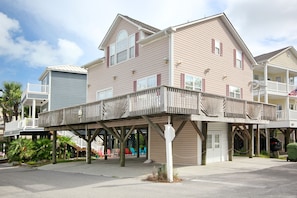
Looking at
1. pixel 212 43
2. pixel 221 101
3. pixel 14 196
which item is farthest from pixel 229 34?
pixel 14 196

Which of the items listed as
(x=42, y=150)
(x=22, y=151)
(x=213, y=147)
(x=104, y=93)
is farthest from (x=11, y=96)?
(x=213, y=147)

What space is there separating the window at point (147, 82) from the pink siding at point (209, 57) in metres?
1.57

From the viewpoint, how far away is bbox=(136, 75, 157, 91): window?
18277 millimetres

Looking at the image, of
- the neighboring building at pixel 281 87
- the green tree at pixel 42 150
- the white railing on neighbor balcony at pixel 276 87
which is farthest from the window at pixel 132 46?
the white railing on neighbor balcony at pixel 276 87

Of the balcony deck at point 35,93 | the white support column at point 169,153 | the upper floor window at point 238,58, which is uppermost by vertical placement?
the upper floor window at point 238,58

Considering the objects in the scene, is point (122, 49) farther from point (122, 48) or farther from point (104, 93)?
point (104, 93)

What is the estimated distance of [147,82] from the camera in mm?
18797

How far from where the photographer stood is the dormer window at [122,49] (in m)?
20.3

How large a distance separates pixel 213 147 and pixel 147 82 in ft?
18.0

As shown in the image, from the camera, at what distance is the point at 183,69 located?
17719 millimetres

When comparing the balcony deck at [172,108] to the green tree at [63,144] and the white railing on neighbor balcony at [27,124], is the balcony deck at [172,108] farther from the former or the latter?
the white railing on neighbor balcony at [27,124]

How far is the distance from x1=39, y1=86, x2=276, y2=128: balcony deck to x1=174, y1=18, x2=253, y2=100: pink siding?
2722mm

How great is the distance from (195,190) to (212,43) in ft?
39.8

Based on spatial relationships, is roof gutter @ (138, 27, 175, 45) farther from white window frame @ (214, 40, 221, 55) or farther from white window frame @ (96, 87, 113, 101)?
white window frame @ (96, 87, 113, 101)
